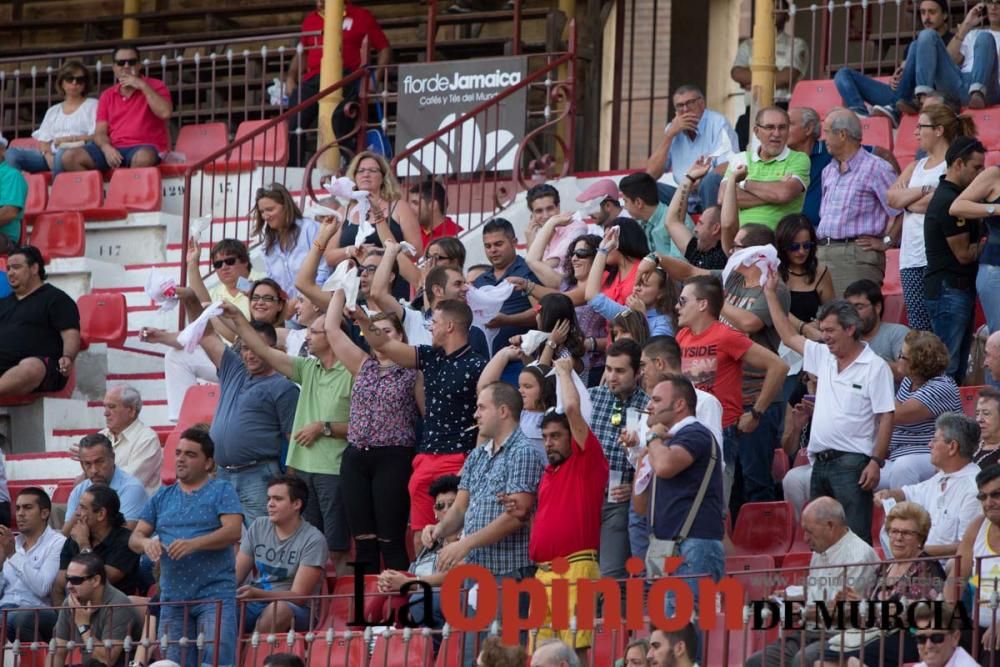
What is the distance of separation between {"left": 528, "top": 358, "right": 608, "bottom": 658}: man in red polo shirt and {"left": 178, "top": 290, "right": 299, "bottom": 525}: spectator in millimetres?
2343

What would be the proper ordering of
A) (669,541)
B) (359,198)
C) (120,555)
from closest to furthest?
(669,541) → (120,555) → (359,198)

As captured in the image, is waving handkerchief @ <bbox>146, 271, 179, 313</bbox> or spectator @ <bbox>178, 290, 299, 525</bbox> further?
waving handkerchief @ <bbox>146, 271, 179, 313</bbox>

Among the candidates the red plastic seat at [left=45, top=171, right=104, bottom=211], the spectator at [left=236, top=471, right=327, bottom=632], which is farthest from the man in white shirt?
the red plastic seat at [left=45, top=171, right=104, bottom=211]

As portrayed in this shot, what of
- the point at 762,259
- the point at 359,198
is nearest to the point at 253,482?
the point at 359,198

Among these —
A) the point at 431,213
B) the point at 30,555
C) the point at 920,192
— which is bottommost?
the point at 30,555

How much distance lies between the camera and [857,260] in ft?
41.8

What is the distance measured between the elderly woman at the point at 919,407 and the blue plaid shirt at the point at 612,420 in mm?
1217

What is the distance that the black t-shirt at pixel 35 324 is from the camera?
46.7ft

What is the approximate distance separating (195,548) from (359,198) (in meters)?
3.17

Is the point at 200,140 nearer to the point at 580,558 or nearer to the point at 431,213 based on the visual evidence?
the point at 431,213

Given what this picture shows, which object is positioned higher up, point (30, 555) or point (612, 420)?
point (612, 420)

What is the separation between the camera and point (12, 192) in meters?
15.9

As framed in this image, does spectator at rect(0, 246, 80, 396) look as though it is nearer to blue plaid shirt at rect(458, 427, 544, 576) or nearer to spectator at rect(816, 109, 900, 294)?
blue plaid shirt at rect(458, 427, 544, 576)

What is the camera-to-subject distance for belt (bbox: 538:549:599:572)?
10148mm
